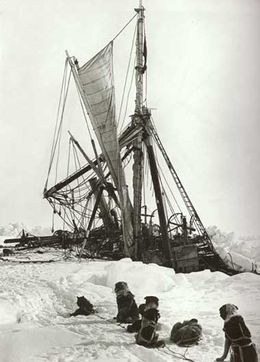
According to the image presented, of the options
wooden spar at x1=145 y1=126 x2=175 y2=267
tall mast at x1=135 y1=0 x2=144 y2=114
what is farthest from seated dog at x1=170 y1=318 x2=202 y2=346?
tall mast at x1=135 y1=0 x2=144 y2=114

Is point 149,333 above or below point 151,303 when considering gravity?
below

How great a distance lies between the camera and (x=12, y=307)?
20.1 ft

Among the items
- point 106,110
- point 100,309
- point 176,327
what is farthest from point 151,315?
point 106,110

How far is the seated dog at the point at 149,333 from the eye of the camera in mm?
4465

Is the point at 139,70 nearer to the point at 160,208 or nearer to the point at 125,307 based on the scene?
the point at 160,208

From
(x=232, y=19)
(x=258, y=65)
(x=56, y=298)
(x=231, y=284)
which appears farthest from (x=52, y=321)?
(x=232, y=19)

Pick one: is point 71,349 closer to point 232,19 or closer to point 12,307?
point 12,307

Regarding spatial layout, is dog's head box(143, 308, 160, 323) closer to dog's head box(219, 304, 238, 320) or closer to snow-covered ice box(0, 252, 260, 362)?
snow-covered ice box(0, 252, 260, 362)

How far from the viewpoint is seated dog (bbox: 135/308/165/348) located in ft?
14.6

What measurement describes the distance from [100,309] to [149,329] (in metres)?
2.02

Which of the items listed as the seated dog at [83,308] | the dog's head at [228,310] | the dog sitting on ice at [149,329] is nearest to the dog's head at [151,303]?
the dog sitting on ice at [149,329]

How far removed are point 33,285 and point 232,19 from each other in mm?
6201

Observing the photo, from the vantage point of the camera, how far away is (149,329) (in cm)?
455

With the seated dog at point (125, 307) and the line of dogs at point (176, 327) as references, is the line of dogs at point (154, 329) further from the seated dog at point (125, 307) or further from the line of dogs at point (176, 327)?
the seated dog at point (125, 307)
